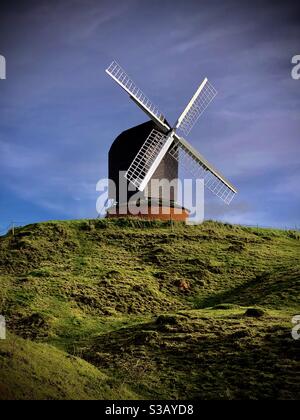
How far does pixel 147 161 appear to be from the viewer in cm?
5041

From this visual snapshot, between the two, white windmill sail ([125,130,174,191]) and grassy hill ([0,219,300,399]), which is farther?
white windmill sail ([125,130,174,191])

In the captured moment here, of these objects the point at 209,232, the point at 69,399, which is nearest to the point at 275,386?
the point at 69,399

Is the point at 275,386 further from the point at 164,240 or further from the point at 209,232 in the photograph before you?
the point at 209,232

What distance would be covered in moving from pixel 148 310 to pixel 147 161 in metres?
18.6

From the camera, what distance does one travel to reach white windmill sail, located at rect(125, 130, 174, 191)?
5022cm

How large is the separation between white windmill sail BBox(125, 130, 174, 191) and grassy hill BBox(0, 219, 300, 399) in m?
4.50

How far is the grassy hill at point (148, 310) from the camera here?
1877 cm

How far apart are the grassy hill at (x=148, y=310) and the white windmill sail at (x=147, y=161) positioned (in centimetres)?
450

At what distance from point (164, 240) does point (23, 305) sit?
696 inches

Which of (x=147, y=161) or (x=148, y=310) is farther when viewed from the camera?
(x=147, y=161)

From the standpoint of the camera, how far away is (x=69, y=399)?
15328 millimetres

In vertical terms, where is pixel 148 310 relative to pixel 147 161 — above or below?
below

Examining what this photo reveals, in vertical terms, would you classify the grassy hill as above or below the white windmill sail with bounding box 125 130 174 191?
below
